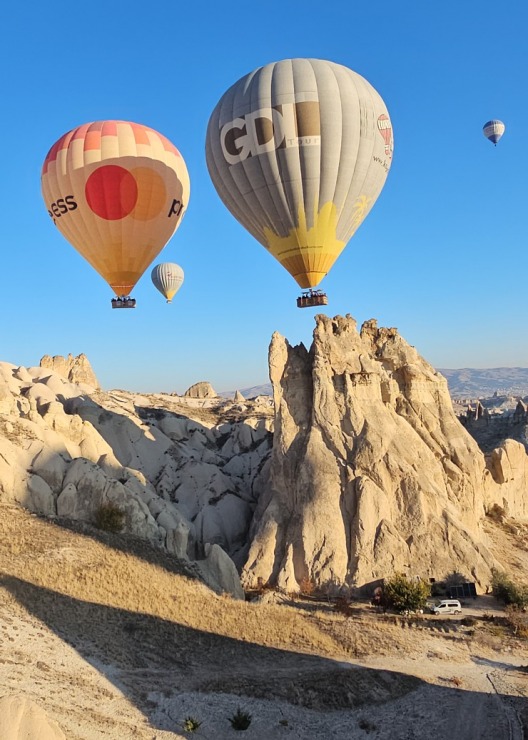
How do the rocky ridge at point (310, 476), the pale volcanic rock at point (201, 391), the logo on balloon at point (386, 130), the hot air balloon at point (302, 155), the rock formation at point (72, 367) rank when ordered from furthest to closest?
1. the pale volcanic rock at point (201, 391)
2. the rock formation at point (72, 367)
3. the logo on balloon at point (386, 130)
4. the hot air balloon at point (302, 155)
5. the rocky ridge at point (310, 476)

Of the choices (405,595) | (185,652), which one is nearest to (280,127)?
(405,595)

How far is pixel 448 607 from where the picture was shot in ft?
85.8

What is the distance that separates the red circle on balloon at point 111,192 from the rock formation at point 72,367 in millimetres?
29047

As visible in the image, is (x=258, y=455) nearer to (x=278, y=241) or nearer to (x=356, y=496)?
(x=356, y=496)

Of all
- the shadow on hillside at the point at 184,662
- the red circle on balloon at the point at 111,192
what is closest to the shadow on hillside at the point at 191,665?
the shadow on hillside at the point at 184,662

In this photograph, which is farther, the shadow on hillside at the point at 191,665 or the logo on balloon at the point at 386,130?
the logo on balloon at the point at 386,130

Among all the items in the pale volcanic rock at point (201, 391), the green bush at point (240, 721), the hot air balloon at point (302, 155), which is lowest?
the green bush at point (240, 721)

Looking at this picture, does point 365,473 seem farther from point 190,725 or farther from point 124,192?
point 124,192

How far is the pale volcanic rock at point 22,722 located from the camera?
887 centimetres

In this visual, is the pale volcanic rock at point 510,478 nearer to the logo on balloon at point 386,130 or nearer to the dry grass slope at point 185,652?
the dry grass slope at point 185,652

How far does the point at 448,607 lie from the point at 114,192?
27314 millimetres

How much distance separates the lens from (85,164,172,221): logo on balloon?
33906 mm

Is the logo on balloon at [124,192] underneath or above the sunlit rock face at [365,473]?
above

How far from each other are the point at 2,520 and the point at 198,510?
1470 centimetres
